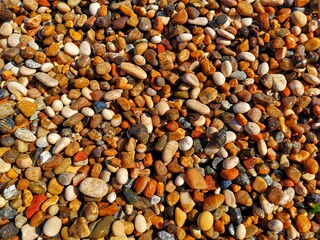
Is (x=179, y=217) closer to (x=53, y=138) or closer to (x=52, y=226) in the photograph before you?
(x=52, y=226)

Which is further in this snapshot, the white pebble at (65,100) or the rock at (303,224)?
the white pebble at (65,100)

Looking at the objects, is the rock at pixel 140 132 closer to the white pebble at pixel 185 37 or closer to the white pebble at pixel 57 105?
the white pebble at pixel 57 105

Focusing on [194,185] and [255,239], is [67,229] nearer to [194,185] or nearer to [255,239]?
[194,185]

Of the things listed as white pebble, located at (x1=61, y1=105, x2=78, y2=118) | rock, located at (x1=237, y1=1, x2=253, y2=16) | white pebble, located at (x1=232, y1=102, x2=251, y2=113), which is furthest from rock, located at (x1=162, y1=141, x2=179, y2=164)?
rock, located at (x1=237, y1=1, x2=253, y2=16)

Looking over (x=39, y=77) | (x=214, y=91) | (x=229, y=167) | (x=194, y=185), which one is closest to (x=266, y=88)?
(x=214, y=91)

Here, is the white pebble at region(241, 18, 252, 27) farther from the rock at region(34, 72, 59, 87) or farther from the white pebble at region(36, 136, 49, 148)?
the white pebble at region(36, 136, 49, 148)

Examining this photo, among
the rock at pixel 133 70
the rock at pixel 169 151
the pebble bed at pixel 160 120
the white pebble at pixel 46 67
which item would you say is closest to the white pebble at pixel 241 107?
the pebble bed at pixel 160 120

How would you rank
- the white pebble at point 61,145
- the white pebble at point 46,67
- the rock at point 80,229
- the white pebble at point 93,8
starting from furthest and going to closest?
1. the white pebble at point 93,8
2. the white pebble at point 46,67
3. the white pebble at point 61,145
4. the rock at point 80,229
